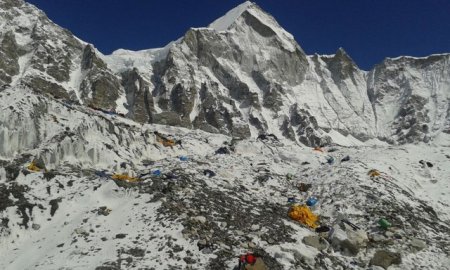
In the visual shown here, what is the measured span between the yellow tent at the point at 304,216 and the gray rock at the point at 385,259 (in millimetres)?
3618

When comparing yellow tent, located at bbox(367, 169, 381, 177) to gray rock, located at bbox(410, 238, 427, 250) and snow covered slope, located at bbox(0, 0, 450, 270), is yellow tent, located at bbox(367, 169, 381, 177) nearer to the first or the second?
snow covered slope, located at bbox(0, 0, 450, 270)

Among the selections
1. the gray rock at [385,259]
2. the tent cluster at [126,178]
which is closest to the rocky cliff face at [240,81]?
the tent cluster at [126,178]

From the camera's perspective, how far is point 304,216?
21.6 m

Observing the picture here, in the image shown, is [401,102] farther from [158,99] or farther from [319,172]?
[319,172]

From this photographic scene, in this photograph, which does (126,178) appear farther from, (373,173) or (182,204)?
(373,173)

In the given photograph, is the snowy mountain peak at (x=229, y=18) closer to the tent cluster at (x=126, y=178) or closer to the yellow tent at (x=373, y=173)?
the yellow tent at (x=373, y=173)

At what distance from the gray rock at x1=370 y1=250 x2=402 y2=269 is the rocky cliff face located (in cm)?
9288

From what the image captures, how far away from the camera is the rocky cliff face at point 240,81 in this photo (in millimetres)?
120188

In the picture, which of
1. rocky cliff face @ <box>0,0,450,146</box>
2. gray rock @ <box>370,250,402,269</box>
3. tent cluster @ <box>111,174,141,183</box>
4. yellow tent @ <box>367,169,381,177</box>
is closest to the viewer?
→ gray rock @ <box>370,250,402,269</box>

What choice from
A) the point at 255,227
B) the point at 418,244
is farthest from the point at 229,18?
the point at 418,244

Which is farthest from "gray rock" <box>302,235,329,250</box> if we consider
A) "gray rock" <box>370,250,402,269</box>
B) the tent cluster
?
the tent cluster

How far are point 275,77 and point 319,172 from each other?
404 feet

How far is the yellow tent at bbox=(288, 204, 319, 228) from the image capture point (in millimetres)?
21391

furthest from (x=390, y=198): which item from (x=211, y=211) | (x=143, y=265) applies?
(x=143, y=265)
